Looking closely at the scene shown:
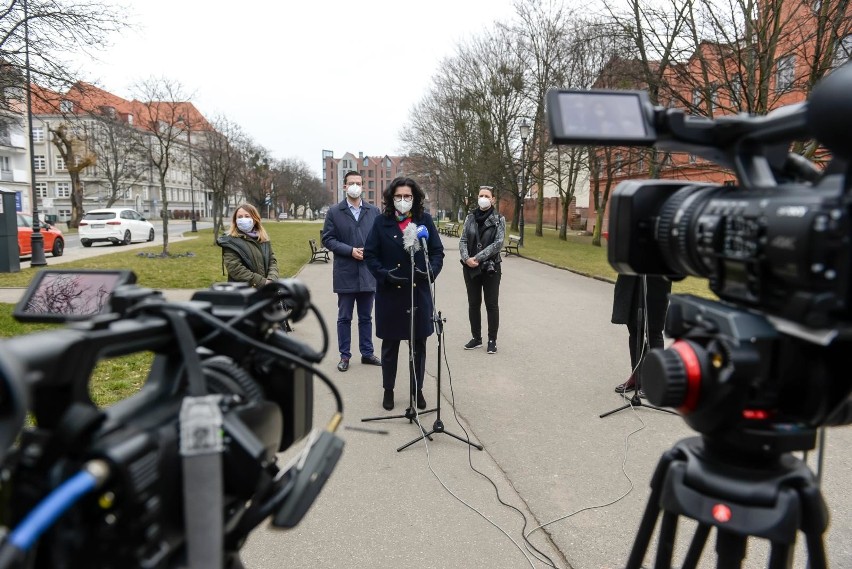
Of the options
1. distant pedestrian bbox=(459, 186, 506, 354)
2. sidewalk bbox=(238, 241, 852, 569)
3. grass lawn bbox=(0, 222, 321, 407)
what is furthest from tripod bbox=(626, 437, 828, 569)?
distant pedestrian bbox=(459, 186, 506, 354)

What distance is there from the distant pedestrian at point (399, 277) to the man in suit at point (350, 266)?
3.89ft

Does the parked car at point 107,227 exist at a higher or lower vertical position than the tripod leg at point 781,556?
higher

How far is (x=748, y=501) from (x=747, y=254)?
2.03 ft

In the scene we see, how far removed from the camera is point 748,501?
1.40 m

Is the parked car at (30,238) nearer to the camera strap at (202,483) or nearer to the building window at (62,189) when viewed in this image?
A: the camera strap at (202,483)

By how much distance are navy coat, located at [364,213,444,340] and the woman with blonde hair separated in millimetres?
1711

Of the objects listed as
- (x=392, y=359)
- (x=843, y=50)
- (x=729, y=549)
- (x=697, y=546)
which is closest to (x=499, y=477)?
(x=392, y=359)

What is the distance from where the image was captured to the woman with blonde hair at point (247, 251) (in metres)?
6.30

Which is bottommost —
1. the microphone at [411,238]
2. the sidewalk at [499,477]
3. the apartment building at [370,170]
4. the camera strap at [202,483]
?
the sidewalk at [499,477]

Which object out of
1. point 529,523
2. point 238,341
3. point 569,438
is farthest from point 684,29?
point 238,341

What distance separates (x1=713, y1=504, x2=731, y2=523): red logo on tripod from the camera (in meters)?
1.41

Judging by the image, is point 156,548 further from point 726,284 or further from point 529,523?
point 529,523

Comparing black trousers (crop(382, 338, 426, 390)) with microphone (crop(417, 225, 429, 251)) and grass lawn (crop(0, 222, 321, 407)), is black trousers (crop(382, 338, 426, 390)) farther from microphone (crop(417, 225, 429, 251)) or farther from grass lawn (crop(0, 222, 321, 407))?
grass lawn (crop(0, 222, 321, 407))

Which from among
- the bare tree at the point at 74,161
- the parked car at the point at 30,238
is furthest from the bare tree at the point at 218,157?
the bare tree at the point at 74,161
